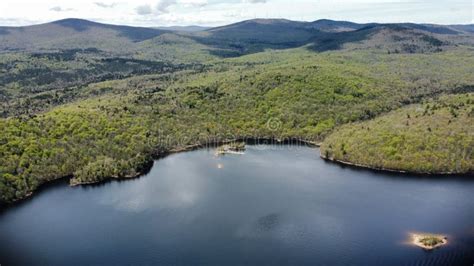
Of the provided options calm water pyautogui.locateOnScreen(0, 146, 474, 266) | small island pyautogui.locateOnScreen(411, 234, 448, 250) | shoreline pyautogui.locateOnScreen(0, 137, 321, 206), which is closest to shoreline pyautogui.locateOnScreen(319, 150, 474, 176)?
calm water pyautogui.locateOnScreen(0, 146, 474, 266)

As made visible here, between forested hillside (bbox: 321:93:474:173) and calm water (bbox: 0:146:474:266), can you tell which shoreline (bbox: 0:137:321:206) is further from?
forested hillside (bbox: 321:93:474:173)

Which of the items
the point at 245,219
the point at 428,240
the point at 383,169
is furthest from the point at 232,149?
the point at 428,240

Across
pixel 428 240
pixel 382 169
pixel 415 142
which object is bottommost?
pixel 428 240

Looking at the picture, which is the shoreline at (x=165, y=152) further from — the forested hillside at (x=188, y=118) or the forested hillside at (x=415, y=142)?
the forested hillside at (x=415, y=142)

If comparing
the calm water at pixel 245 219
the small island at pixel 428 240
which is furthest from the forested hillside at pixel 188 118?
the small island at pixel 428 240

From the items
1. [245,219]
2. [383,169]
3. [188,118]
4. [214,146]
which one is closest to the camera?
[245,219]

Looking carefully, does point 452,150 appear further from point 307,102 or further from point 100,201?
point 100,201

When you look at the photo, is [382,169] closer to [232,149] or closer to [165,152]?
[232,149]

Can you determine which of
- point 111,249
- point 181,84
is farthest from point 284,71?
point 111,249
